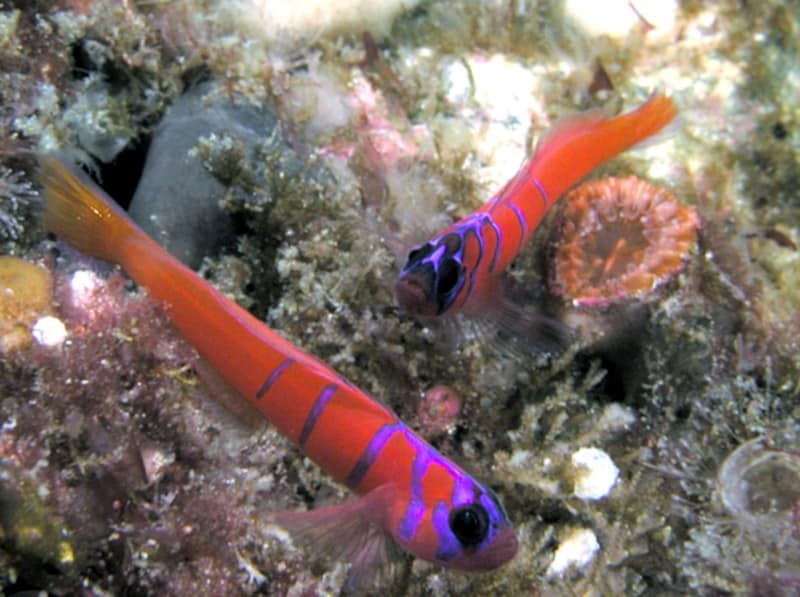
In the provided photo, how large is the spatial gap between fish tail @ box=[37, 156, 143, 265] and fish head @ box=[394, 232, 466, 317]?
1357 mm

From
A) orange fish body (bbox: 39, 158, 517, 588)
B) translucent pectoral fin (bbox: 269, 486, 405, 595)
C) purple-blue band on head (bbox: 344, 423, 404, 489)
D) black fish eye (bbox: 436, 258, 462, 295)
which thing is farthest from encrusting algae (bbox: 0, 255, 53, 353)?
black fish eye (bbox: 436, 258, 462, 295)

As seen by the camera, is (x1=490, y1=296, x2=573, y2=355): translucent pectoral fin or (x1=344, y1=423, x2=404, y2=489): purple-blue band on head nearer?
(x1=344, y1=423, x2=404, y2=489): purple-blue band on head

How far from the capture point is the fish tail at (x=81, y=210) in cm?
283

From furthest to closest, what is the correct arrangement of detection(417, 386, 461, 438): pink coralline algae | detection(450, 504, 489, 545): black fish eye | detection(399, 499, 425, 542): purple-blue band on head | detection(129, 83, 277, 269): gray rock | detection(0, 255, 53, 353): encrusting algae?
detection(129, 83, 277, 269): gray rock < detection(417, 386, 461, 438): pink coralline algae < detection(0, 255, 53, 353): encrusting algae < detection(399, 499, 425, 542): purple-blue band on head < detection(450, 504, 489, 545): black fish eye

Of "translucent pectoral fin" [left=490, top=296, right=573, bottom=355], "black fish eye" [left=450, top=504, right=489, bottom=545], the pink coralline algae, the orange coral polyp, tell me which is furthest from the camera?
the orange coral polyp

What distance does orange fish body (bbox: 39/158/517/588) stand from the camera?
2.24 m

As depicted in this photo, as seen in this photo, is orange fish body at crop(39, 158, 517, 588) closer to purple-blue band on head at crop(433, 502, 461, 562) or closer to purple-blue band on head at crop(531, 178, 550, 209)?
purple-blue band on head at crop(433, 502, 461, 562)

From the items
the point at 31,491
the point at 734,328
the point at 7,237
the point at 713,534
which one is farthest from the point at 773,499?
the point at 7,237

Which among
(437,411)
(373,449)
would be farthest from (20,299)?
(437,411)

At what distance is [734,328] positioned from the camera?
163 inches

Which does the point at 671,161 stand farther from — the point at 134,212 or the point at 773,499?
the point at 134,212

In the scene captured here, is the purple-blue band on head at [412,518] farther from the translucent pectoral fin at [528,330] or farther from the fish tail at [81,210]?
the fish tail at [81,210]

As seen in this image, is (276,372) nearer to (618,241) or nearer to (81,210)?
(81,210)

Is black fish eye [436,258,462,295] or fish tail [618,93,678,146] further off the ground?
fish tail [618,93,678,146]
